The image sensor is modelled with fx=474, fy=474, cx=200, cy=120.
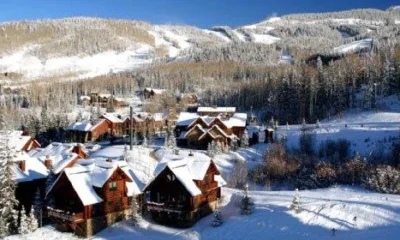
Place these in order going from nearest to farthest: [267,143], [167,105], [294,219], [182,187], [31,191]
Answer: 1. [294,219]
2. [182,187]
3. [31,191]
4. [267,143]
5. [167,105]

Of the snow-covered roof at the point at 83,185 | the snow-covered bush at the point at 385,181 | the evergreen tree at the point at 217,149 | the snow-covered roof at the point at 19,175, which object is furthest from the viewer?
the evergreen tree at the point at 217,149

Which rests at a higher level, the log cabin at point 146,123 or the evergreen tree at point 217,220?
the log cabin at point 146,123

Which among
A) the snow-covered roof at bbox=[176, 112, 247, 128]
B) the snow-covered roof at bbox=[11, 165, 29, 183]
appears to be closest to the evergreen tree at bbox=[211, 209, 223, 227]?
the snow-covered roof at bbox=[11, 165, 29, 183]

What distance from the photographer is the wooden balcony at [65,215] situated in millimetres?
34469

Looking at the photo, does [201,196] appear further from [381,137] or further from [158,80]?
[158,80]

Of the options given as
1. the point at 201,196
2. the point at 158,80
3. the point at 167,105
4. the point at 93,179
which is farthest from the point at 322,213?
the point at 158,80

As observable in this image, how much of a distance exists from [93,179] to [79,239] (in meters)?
4.63

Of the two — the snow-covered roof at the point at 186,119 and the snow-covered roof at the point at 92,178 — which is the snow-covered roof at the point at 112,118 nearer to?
the snow-covered roof at the point at 186,119

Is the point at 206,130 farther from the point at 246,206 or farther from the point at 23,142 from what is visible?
the point at 246,206

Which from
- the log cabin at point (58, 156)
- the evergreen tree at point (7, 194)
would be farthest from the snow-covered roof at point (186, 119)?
the evergreen tree at point (7, 194)

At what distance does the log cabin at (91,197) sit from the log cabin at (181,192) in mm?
2027

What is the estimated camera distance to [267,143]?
70875mm

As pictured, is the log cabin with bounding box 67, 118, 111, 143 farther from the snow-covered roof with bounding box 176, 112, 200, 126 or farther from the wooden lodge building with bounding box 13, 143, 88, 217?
the wooden lodge building with bounding box 13, 143, 88, 217

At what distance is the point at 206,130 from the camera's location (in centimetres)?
6981
